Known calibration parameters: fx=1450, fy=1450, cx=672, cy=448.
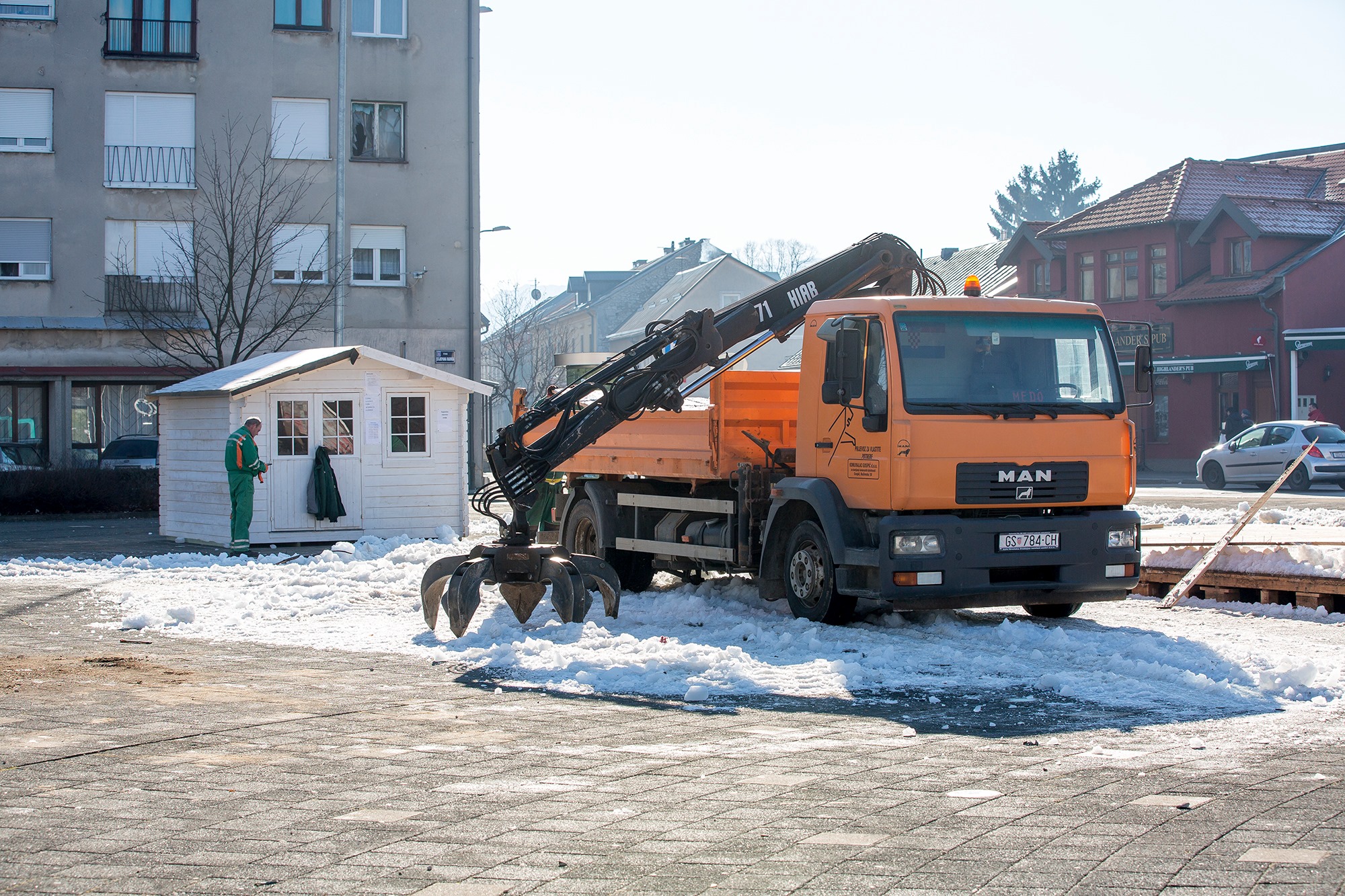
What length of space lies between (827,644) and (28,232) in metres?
30.8

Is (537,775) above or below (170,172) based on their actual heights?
below

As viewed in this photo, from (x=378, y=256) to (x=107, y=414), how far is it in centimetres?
771

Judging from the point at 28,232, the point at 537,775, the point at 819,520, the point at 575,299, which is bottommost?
the point at 537,775

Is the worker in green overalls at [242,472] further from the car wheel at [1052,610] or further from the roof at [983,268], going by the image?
the roof at [983,268]

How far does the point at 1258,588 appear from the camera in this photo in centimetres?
1249

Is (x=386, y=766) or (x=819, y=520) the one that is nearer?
(x=386, y=766)

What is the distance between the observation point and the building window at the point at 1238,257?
146ft

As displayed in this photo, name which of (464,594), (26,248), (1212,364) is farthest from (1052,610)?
(1212,364)

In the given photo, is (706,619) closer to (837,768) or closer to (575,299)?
(837,768)

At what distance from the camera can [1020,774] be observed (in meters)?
6.29

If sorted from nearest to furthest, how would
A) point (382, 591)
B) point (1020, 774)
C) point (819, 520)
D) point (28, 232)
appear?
point (1020, 774), point (819, 520), point (382, 591), point (28, 232)

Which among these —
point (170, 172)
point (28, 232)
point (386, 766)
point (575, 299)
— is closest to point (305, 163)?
point (170, 172)

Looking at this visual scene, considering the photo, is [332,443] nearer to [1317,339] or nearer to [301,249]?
[301,249]

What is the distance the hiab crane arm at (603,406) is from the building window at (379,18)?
84.3ft
